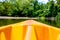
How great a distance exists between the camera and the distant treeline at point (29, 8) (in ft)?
4.30

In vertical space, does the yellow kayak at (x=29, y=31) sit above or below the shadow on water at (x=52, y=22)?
below

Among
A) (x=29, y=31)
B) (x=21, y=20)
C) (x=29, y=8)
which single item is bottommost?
(x=29, y=31)

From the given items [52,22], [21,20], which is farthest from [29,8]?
[52,22]

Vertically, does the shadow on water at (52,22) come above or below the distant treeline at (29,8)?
below

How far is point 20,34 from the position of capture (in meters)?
1.31

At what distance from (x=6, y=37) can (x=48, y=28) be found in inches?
17.7

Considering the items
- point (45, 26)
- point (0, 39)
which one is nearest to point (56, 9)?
point (45, 26)

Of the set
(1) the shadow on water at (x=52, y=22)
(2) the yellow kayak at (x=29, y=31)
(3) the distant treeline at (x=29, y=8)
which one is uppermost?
(3) the distant treeline at (x=29, y=8)

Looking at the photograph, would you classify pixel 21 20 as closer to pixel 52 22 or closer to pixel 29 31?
pixel 29 31

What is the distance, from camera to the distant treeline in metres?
1.31

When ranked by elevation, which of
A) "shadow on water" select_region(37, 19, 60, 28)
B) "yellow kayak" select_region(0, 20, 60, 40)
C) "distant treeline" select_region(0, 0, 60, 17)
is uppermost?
"distant treeline" select_region(0, 0, 60, 17)

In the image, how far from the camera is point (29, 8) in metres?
1.32

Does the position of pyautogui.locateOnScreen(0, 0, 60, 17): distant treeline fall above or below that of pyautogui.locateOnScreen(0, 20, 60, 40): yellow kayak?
above

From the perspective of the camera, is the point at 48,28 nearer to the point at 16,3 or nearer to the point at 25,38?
the point at 25,38
